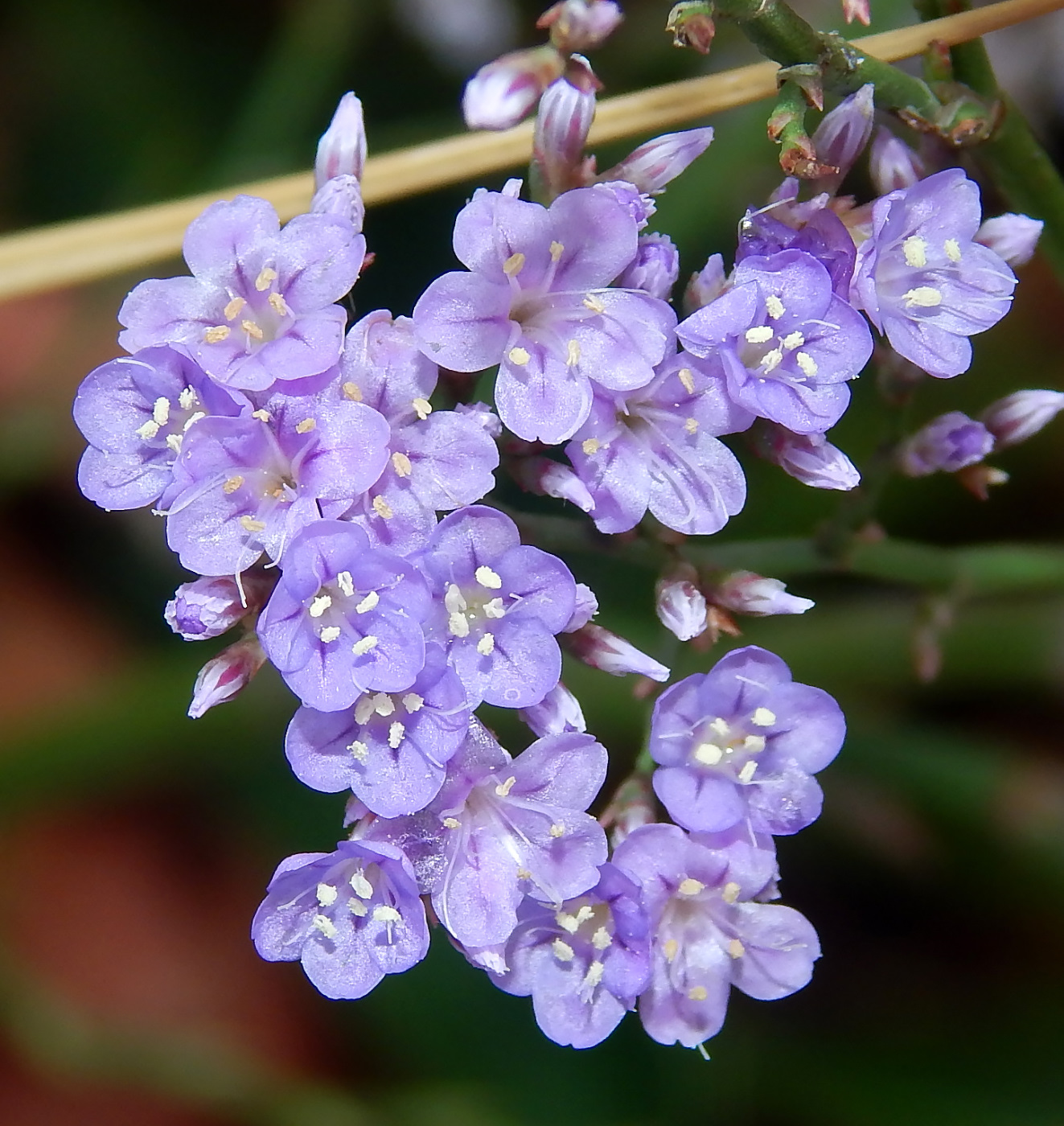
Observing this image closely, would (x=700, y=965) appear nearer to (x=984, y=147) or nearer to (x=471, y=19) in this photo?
(x=984, y=147)

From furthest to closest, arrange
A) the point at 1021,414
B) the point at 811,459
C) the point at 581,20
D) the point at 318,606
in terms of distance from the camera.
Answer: the point at 1021,414 < the point at 811,459 < the point at 581,20 < the point at 318,606

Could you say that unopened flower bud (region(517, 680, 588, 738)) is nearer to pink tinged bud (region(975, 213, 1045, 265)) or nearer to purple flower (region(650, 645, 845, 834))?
purple flower (region(650, 645, 845, 834))

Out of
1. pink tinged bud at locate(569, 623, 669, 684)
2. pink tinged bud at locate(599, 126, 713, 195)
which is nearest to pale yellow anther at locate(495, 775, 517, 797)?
pink tinged bud at locate(569, 623, 669, 684)

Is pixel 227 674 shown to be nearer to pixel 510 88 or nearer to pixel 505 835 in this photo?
pixel 505 835

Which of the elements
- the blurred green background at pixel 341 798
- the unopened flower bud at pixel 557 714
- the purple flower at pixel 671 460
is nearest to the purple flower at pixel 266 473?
the purple flower at pixel 671 460

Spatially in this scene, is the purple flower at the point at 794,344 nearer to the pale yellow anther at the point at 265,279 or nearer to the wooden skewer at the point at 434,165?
the wooden skewer at the point at 434,165

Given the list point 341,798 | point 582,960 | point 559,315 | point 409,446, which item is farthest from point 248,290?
point 341,798
